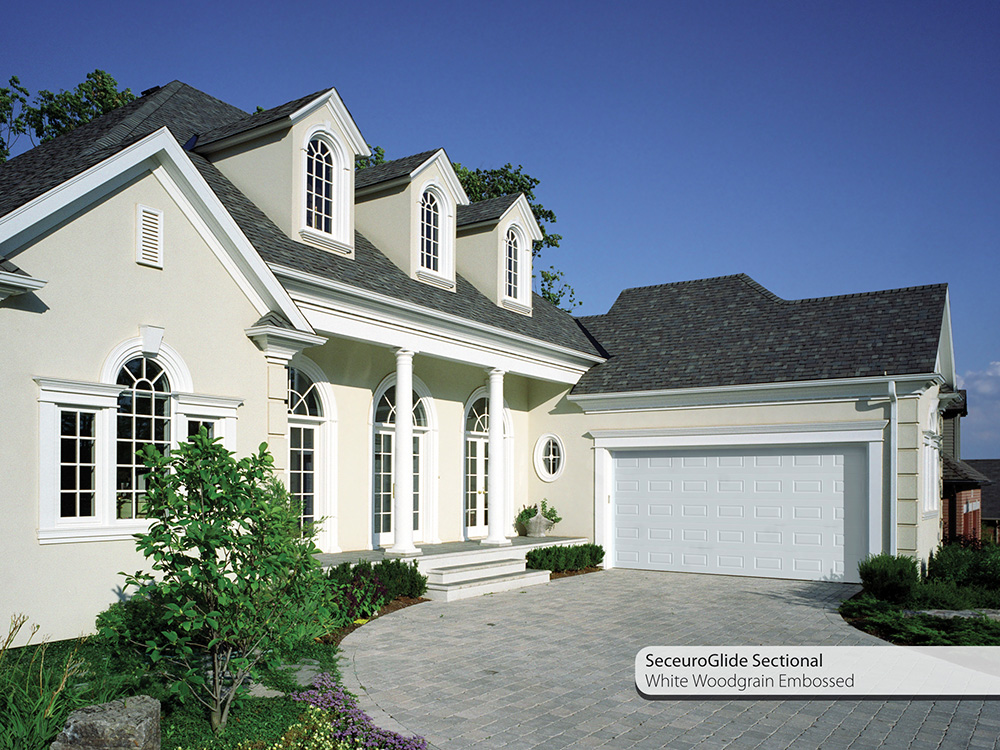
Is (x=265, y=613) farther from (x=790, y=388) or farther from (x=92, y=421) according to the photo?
(x=790, y=388)

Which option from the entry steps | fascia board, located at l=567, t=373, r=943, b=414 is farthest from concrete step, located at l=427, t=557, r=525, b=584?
fascia board, located at l=567, t=373, r=943, b=414

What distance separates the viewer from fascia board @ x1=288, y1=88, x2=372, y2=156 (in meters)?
13.2

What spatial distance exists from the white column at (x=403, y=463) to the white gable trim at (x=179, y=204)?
10.3 feet

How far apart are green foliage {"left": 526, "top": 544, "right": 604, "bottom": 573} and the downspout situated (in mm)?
5919

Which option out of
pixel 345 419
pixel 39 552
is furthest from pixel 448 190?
pixel 39 552

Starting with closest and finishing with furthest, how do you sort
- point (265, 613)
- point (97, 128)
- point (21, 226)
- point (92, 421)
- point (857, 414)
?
point (265, 613), point (21, 226), point (92, 421), point (97, 128), point (857, 414)

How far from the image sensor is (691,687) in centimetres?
830

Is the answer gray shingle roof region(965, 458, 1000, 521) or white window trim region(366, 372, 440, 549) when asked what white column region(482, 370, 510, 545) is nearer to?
white window trim region(366, 372, 440, 549)

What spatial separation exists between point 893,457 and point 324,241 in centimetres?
1106

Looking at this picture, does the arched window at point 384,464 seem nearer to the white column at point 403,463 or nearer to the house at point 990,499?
the white column at point 403,463

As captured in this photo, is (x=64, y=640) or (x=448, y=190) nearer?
(x=64, y=640)

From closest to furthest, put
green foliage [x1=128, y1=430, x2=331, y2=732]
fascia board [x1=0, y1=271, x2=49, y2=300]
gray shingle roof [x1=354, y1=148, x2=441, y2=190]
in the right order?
green foliage [x1=128, y1=430, x2=331, y2=732] → fascia board [x1=0, y1=271, x2=49, y2=300] → gray shingle roof [x1=354, y1=148, x2=441, y2=190]

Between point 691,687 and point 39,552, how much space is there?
6.87 m

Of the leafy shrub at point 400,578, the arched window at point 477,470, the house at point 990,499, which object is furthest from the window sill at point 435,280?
the house at point 990,499
